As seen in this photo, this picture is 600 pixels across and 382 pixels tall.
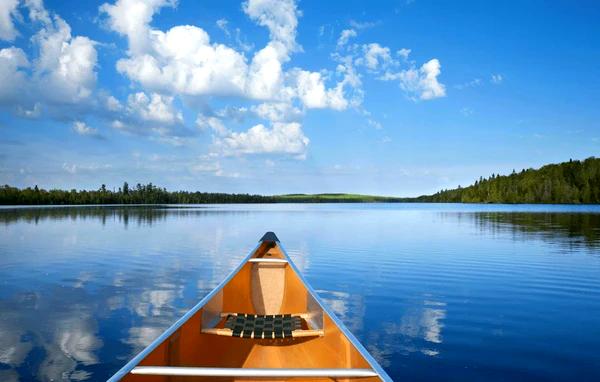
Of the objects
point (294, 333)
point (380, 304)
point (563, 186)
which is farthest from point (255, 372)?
point (563, 186)

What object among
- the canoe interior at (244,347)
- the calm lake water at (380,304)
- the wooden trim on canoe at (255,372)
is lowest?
the calm lake water at (380,304)

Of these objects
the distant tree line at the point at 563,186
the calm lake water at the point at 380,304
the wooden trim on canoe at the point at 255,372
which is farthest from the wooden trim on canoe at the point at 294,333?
the distant tree line at the point at 563,186

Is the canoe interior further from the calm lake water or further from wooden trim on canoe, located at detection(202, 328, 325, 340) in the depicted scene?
the calm lake water

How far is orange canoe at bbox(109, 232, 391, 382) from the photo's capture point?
4.76m

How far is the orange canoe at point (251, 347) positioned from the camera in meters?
4.76

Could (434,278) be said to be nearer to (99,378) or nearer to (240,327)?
(240,327)

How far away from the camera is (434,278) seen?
1872cm

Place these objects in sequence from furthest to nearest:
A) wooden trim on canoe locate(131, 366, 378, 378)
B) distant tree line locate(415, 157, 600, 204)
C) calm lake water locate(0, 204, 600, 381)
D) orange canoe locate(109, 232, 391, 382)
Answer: distant tree line locate(415, 157, 600, 204) < calm lake water locate(0, 204, 600, 381) < orange canoe locate(109, 232, 391, 382) < wooden trim on canoe locate(131, 366, 378, 378)

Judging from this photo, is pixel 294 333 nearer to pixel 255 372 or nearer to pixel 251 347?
pixel 251 347

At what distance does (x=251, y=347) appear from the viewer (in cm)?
759

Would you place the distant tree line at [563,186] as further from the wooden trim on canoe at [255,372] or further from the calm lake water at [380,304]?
the wooden trim on canoe at [255,372]

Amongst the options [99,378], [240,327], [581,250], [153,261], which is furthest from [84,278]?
[581,250]

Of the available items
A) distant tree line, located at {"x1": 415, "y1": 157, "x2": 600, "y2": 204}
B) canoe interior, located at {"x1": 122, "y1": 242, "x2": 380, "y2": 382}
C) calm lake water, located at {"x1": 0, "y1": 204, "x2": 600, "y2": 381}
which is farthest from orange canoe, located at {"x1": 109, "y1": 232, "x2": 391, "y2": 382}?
distant tree line, located at {"x1": 415, "y1": 157, "x2": 600, "y2": 204}

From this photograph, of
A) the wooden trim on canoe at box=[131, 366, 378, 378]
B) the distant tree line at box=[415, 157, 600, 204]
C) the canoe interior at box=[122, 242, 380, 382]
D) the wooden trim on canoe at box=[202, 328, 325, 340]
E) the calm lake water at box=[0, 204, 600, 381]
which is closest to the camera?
the wooden trim on canoe at box=[131, 366, 378, 378]
